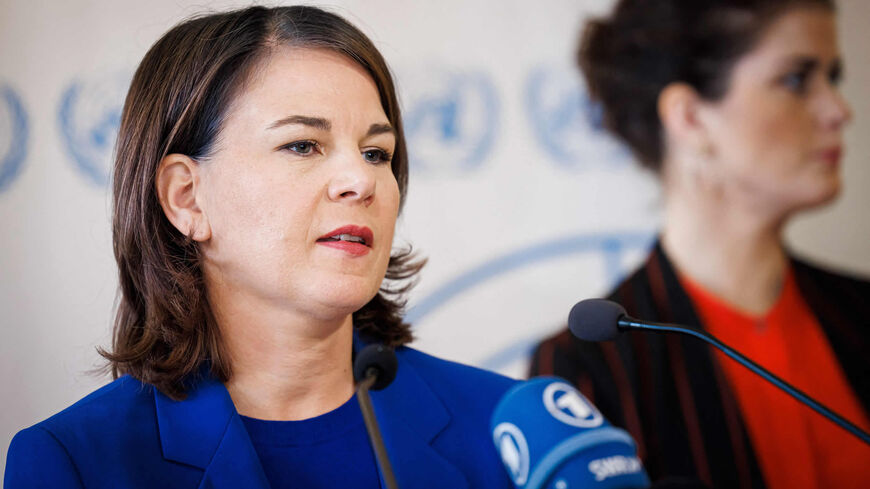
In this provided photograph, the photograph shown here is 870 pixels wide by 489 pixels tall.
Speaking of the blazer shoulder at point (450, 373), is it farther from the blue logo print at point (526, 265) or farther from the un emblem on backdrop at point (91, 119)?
the un emblem on backdrop at point (91, 119)

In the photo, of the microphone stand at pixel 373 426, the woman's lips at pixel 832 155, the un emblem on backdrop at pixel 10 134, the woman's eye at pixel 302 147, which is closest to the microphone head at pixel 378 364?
the microphone stand at pixel 373 426

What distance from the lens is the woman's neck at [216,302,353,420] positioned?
147 cm

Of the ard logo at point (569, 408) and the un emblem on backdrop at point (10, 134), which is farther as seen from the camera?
the un emblem on backdrop at point (10, 134)

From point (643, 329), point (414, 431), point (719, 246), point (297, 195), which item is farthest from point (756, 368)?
point (719, 246)

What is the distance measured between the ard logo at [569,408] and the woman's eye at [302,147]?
68cm

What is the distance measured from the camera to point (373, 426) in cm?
92

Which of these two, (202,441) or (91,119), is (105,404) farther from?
(91,119)

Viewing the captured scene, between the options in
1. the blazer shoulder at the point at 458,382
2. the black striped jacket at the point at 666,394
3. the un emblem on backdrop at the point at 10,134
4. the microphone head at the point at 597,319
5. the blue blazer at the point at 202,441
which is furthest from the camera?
the black striped jacket at the point at 666,394

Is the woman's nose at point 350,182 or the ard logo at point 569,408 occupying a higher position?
the woman's nose at point 350,182

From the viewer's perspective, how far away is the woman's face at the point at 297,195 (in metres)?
1.38

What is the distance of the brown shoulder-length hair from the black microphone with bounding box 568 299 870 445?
0.72 meters

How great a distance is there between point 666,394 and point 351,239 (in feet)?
4.56

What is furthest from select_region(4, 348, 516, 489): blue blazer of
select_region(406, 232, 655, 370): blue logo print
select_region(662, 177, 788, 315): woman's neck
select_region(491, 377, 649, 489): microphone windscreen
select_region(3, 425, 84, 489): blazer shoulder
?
select_region(662, 177, 788, 315): woman's neck

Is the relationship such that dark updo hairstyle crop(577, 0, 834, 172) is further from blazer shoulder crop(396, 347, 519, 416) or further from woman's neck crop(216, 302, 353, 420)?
woman's neck crop(216, 302, 353, 420)
